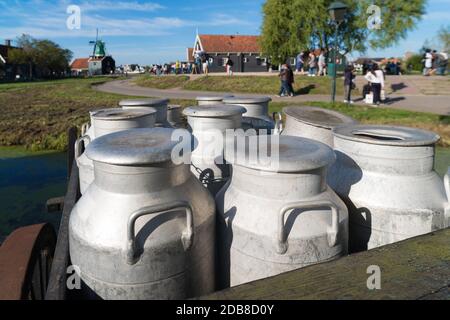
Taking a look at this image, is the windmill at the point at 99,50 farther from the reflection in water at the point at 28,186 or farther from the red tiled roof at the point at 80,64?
the reflection in water at the point at 28,186

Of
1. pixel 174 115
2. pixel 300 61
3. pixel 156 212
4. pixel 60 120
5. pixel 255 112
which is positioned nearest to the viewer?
pixel 156 212

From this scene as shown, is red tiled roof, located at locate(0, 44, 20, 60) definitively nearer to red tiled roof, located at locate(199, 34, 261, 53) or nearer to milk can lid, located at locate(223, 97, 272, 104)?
red tiled roof, located at locate(199, 34, 261, 53)

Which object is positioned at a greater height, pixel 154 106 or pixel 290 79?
pixel 290 79

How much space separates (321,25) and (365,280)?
1093 inches

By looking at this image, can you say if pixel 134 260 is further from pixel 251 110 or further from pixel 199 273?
pixel 251 110

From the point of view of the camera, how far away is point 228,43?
42656mm

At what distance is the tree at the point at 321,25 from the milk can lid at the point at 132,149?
87.1 ft

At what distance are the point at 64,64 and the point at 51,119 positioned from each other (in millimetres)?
47792

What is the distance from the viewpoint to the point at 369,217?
2176 mm

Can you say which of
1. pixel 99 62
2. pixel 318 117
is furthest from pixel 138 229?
pixel 99 62

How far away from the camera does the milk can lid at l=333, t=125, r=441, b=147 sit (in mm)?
2096

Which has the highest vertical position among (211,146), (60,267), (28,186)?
(211,146)

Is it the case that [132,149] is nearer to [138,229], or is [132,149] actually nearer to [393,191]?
[138,229]

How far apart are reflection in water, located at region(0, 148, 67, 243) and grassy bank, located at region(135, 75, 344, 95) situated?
10.4 meters
